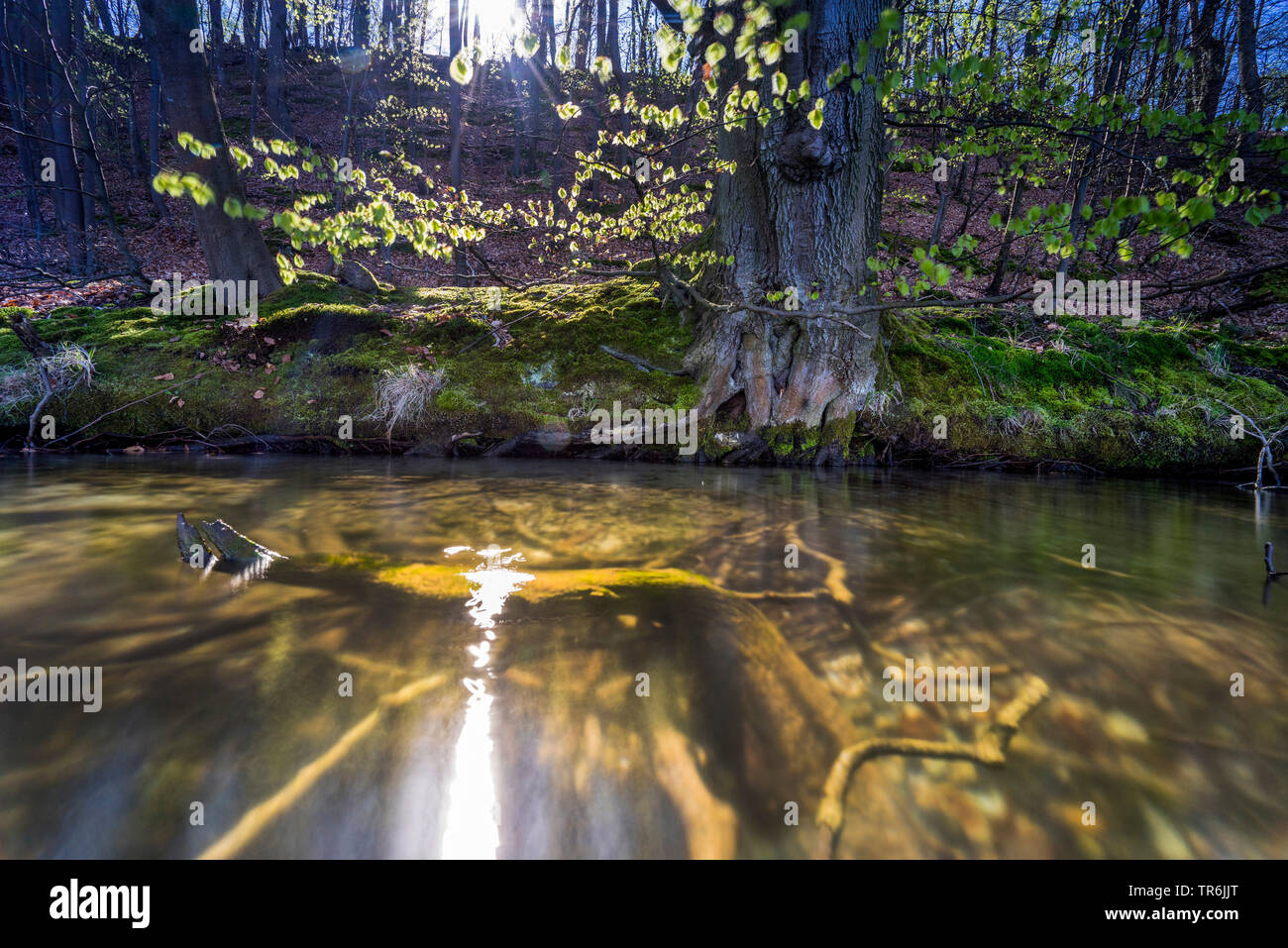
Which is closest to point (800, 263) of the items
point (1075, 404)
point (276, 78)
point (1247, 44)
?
point (1075, 404)

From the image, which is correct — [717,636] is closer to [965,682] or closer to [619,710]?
[619,710]

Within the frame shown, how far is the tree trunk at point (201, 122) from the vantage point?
766 centimetres

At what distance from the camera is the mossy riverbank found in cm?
640

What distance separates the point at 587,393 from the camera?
6762 mm

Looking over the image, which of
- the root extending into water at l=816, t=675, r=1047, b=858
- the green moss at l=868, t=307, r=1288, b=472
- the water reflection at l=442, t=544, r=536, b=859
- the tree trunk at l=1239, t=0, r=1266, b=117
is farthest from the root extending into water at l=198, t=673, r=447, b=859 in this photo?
the tree trunk at l=1239, t=0, r=1266, b=117

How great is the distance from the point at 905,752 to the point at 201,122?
11175mm

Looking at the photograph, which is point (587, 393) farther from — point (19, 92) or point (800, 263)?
point (19, 92)

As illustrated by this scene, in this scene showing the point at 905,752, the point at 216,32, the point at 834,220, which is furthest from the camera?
the point at 216,32

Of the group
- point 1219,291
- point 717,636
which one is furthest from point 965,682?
point 1219,291

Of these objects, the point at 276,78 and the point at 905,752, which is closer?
the point at 905,752

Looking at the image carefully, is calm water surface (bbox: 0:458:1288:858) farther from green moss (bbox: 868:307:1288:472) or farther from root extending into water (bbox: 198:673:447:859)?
green moss (bbox: 868:307:1288:472)

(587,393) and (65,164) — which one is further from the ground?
(65,164)
